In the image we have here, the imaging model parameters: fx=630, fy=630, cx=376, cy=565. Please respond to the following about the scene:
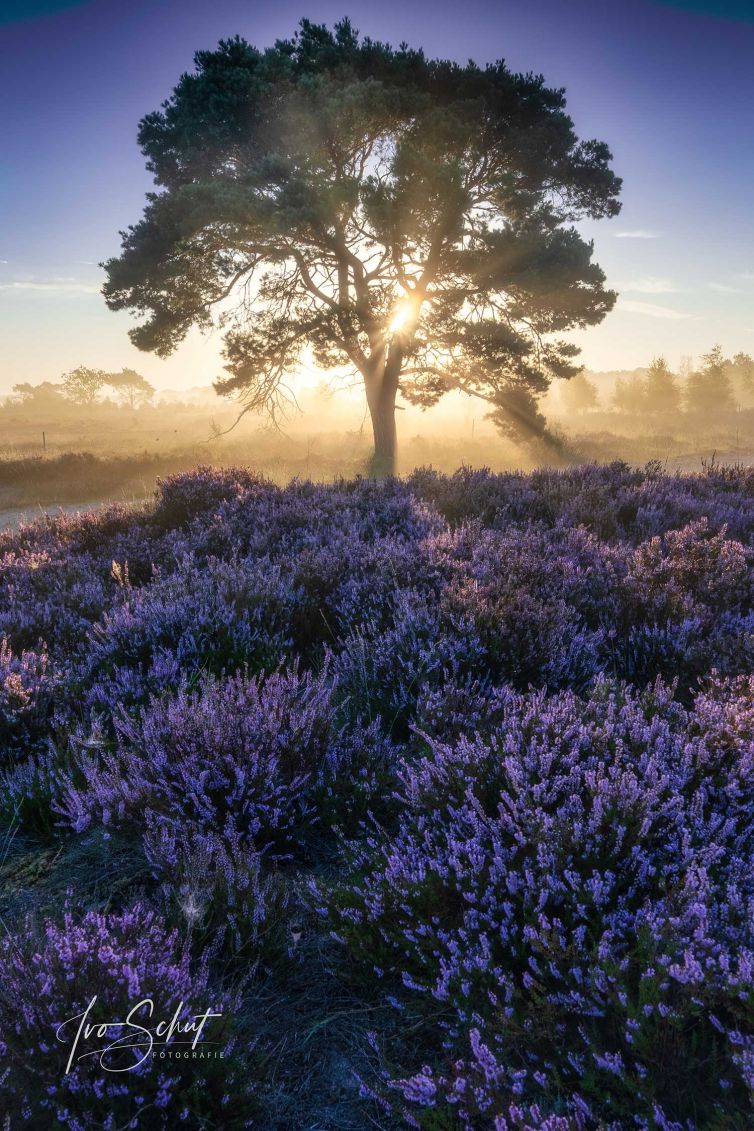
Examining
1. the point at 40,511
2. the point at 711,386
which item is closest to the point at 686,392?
the point at 711,386

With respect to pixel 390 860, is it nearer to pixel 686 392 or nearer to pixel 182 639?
pixel 182 639

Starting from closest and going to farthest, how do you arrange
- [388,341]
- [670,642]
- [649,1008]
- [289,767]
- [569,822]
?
[649,1008] → [569,822] → [289,767] → [670,642] → [388,341]

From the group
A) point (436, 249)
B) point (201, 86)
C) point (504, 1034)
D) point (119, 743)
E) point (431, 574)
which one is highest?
point (201, 86)

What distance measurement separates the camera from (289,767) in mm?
2523

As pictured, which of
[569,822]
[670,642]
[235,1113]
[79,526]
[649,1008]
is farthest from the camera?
[79,526]

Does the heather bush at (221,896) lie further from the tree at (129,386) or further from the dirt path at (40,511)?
the tree at (129,386)

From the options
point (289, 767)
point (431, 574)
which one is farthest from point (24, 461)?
point (289, 767)

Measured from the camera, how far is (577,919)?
1677mm

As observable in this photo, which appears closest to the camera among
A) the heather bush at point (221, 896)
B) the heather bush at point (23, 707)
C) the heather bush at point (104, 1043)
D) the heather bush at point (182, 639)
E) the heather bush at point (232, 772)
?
the heather bush at point (104, 1043)

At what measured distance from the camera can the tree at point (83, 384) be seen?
8425 centimetres

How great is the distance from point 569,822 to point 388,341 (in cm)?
1605

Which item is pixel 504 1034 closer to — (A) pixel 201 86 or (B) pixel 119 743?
(B) pixel 119 743

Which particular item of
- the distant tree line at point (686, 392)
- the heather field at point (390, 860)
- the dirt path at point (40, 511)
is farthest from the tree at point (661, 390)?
the heather field at point (390, 860)

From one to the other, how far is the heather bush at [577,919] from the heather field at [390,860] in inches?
0.4
